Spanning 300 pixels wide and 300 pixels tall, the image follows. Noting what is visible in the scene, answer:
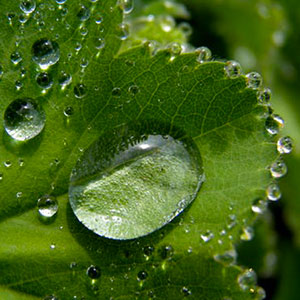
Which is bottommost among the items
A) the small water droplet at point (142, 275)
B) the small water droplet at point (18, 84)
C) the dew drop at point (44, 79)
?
the small water droplet at point (142, 275)

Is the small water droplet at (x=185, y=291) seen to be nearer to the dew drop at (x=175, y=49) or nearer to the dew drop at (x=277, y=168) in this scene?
the dew drop at (x=277, y=168)

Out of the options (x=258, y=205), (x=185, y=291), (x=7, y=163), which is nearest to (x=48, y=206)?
(x=7, y=163)

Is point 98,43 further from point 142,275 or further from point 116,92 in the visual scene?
point 142,275

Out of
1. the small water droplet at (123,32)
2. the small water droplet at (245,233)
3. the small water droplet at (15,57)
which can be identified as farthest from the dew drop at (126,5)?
the small water droplet at (245,233)

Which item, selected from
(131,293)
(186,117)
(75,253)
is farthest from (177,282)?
(186,117)

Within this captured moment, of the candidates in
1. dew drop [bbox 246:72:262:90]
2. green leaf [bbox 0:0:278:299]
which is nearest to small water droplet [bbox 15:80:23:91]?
green leaf [bbox 0:0:278:299]

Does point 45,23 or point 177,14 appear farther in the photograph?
point 177,14

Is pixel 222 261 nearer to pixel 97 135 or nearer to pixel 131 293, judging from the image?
pixel 131 293
